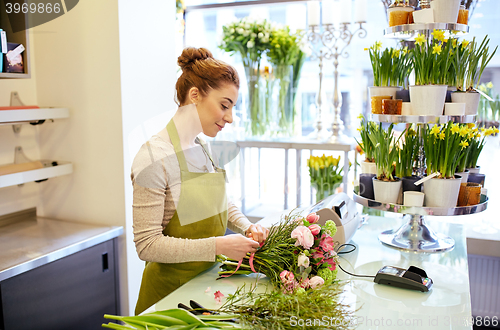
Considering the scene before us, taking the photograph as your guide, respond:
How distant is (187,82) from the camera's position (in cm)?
140

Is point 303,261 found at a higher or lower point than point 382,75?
lower

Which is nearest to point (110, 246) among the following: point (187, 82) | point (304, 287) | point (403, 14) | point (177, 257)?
point (177, 257)

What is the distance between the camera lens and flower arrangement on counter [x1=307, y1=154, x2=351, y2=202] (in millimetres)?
2607

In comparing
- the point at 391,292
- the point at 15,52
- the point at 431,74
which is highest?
A: the point at 15,52

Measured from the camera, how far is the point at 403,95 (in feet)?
5.66

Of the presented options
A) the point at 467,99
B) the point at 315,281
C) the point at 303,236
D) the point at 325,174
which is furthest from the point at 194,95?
the point at 325,174

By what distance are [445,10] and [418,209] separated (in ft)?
2.57

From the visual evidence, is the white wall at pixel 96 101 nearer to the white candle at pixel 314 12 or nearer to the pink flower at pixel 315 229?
the white candle at pixel 314 12

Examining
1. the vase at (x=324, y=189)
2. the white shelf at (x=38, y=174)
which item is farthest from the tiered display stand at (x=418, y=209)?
the white shelf at (x=38, y=174)

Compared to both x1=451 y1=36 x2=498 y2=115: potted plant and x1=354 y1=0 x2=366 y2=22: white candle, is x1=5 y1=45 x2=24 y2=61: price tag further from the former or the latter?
x1=354 y1=0 x2=366 y2=22: white candle

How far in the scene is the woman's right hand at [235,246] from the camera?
1312 mm

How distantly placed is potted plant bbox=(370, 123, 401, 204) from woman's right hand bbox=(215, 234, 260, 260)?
2.11 ft

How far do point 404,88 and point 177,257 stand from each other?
1.19m

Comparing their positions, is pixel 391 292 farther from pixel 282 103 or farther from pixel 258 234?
pixel 282 103
